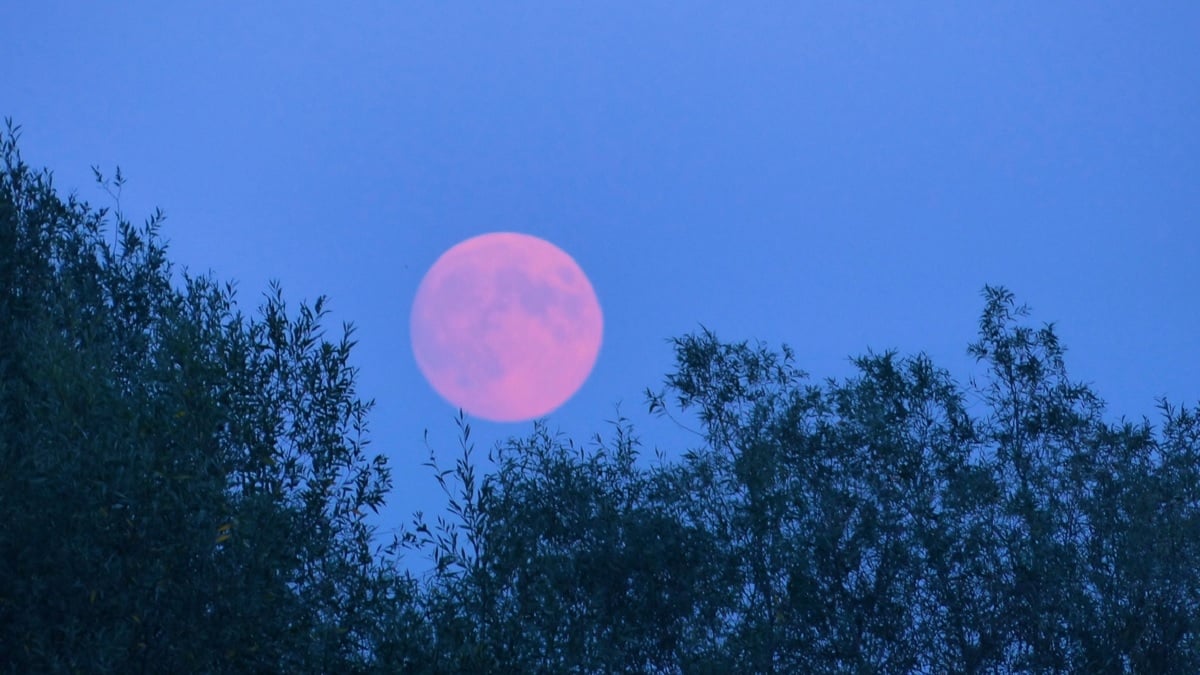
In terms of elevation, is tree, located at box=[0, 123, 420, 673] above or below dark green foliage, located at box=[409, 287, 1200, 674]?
below

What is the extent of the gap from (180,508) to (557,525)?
10535mm

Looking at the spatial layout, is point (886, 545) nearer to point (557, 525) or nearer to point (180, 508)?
point (557, 525)

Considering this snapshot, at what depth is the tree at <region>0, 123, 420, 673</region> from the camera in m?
11.7

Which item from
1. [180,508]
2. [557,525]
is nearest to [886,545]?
[557,525]

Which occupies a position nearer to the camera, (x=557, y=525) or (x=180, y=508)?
(x=180, y=508)

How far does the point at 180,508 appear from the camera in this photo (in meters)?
12.1

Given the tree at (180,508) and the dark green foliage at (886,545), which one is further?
the dark green foliage at (886,545)

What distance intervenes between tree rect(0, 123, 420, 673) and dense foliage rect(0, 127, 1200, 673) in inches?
1.4

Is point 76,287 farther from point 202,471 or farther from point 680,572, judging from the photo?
point 680,572

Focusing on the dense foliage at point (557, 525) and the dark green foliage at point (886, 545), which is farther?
the dark green foliage at point (886, 545)

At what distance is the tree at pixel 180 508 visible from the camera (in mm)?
11672

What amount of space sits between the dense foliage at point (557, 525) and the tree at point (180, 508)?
0.12 ft

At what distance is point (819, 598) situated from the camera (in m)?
20.3

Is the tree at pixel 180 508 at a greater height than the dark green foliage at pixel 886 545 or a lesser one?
lesser
